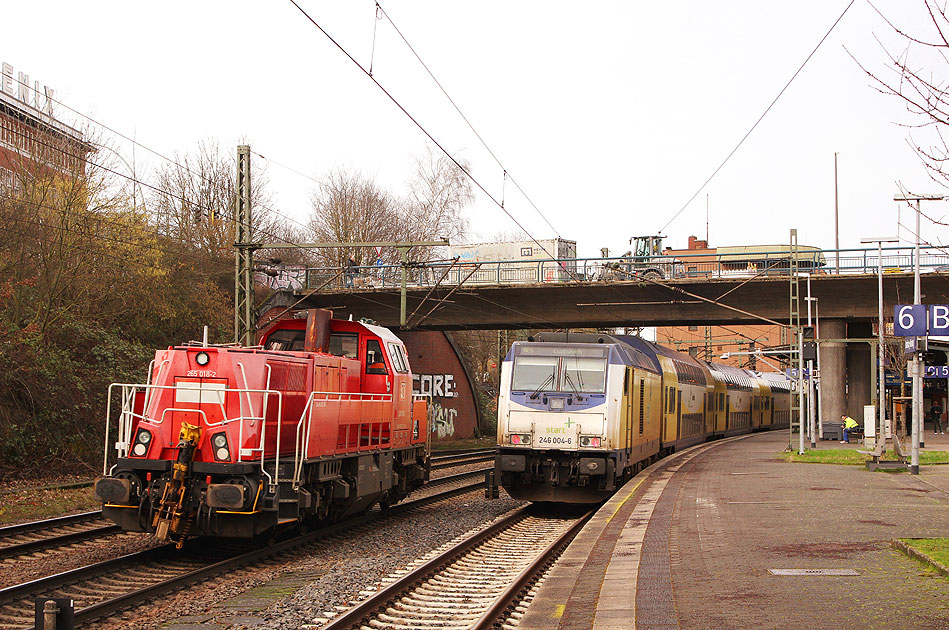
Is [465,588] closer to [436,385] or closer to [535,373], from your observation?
[535,373]

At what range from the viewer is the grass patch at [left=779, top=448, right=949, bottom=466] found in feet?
74.5

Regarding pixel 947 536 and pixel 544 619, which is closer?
pixel 544 619

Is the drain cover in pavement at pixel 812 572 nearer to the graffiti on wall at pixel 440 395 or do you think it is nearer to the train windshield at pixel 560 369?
the train windshield at pixel 560 369

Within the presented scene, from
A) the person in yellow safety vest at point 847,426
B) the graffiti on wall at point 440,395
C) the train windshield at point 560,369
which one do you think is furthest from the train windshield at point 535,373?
the graffiti on wall at point 440,395

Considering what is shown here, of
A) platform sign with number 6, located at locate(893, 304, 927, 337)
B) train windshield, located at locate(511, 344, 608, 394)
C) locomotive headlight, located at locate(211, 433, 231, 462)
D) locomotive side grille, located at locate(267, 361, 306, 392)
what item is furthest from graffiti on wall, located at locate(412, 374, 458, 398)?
locomotive headlight, located at locate(211, 433, 231, 462)

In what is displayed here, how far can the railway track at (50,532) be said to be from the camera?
11094mm

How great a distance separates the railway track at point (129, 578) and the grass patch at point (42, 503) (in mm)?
3193

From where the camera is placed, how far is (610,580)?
8.11 meters

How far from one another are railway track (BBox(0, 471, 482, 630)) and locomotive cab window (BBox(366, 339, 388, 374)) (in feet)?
9.77

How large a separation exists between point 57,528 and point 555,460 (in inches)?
329

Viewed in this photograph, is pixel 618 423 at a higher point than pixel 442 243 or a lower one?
lower

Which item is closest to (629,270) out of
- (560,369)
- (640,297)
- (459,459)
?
(640,297)

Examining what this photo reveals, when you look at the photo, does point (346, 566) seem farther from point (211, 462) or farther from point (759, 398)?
point (759, 398)

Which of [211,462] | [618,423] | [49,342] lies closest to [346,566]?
[211,462]
